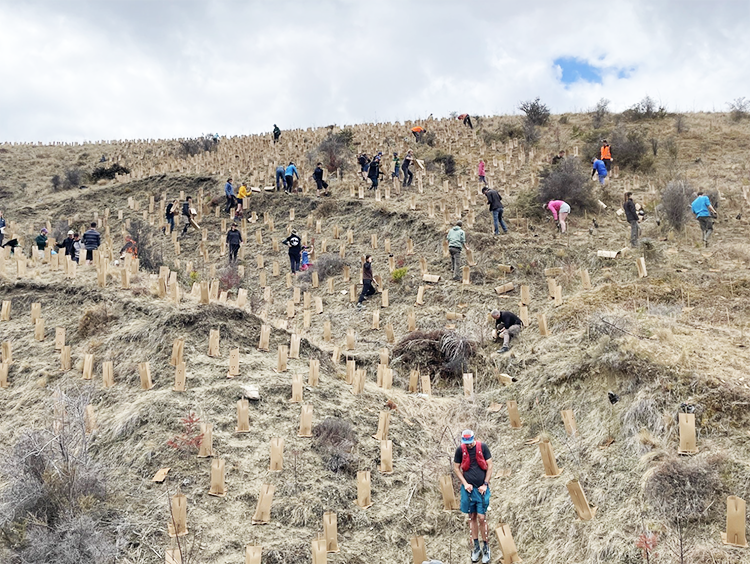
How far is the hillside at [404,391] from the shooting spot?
6.66 m

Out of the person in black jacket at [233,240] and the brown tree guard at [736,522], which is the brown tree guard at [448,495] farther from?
the person in black jacket at [233,240]

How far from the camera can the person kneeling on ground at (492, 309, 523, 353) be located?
38.9 ft

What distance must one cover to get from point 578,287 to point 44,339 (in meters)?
10.7

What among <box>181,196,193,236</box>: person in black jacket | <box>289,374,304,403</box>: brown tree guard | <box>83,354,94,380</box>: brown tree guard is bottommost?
<box>289,374,304,403</box>: brown tree guard

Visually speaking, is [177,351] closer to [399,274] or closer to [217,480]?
[217,480]

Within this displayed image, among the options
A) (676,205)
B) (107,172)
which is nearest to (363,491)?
(676,205)

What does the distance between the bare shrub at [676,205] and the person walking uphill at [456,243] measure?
568 centimetres

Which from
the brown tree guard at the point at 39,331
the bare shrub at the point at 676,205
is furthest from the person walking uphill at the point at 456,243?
the brown tree guard at the point at 39,331

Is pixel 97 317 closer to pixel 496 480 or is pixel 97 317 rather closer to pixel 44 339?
pixel 44 339

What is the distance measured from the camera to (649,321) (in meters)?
9.78

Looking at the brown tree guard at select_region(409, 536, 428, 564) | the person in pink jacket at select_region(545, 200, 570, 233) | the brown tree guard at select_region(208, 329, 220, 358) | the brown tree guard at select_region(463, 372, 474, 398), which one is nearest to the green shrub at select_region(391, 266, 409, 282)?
the person in pink jacket at select_region(545, 200, 570, 233)

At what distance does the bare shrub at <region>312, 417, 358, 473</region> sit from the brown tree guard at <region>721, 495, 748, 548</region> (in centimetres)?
425

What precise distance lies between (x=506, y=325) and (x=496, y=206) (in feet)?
17.5

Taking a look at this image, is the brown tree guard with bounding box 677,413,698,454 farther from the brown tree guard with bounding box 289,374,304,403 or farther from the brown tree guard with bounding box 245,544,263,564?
the brown tree guard with bounding box 289,374,304,403
